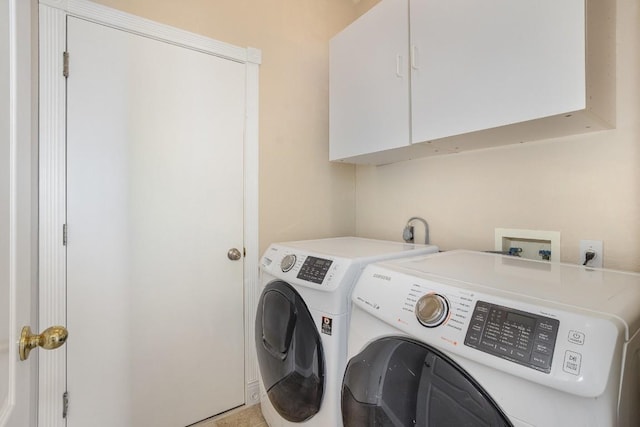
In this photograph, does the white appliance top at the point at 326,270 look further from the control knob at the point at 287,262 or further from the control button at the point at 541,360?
the control button at the point at 541,360

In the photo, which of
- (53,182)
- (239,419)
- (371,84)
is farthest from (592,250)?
(53,182)

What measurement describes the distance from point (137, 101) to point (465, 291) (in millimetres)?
1552

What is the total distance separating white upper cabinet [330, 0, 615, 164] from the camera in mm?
865

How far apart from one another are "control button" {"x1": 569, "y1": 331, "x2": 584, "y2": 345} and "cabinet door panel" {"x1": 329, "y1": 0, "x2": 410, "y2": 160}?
958 mm

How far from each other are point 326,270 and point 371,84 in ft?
3.13

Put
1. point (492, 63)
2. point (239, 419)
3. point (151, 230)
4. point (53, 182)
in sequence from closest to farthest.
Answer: point (492, 63), point (53, 182), point (151, 230), point (239, 419)

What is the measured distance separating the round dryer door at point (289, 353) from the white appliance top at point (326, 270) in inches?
2.3

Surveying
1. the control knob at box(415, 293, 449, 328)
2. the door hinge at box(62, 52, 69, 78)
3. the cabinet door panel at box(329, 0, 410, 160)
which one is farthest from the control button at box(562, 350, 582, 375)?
the door hinge at box(62, 52, 69, 78)

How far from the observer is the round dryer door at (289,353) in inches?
42.7

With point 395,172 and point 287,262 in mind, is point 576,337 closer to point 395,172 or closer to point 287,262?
point 287,262

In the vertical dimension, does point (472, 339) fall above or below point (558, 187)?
below

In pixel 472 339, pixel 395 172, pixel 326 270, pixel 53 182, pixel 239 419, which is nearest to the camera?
pixel 472 339

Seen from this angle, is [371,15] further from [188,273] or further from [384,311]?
[188,273]

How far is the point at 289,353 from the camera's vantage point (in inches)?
46.7
